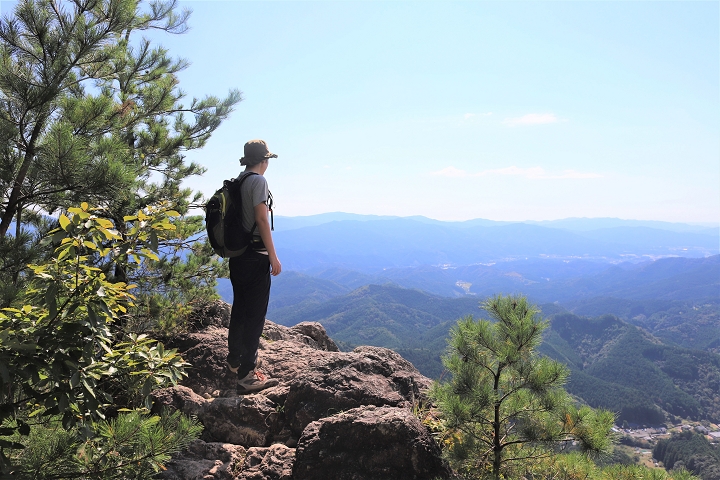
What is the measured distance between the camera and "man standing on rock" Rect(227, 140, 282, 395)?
13.6 ft

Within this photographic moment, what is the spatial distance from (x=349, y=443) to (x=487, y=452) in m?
1.14

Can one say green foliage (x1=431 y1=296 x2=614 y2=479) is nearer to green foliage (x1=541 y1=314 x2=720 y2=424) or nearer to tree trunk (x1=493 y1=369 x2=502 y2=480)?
tree trunk (x1=493 y1=369 x2=502 y2=480)

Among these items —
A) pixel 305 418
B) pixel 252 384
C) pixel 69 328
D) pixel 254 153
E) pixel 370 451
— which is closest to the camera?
pixel 69 328

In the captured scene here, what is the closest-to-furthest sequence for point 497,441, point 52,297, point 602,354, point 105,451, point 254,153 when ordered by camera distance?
point 52,297, point 105,451, point 497,441, point 254,153, point 602,354

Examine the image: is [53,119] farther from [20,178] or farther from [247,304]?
[247,304]

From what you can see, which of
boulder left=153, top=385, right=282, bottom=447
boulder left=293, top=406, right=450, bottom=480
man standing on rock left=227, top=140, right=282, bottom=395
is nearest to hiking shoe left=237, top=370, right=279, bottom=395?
man standing on rock left=227, top=140, right=282, bottom=395

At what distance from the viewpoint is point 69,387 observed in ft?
6.65

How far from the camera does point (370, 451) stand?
3.33m

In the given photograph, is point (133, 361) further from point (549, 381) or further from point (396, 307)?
point (396, 307)

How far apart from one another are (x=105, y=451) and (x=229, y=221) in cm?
233

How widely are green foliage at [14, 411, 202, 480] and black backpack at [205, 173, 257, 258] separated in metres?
2.00

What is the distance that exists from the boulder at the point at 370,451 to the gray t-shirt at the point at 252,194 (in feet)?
7.04

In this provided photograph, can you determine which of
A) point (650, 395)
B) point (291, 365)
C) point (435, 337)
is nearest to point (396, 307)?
point (435, 337)

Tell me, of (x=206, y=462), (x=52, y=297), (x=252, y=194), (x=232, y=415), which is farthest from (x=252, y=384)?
(x=52, y=297)
